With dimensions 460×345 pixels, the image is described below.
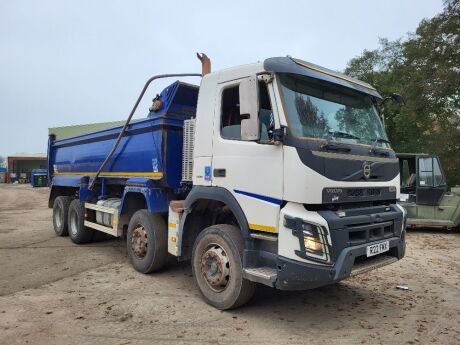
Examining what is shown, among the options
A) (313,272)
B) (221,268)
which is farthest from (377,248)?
(221,268)

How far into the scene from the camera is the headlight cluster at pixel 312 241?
4.11m

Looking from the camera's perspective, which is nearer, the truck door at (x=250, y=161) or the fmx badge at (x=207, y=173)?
the truck door at (x=250, y=161)

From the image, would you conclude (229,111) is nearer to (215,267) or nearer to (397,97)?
(215,267)

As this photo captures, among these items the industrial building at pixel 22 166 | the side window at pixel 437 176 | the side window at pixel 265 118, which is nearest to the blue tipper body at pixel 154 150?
the side window at pixel 265 118

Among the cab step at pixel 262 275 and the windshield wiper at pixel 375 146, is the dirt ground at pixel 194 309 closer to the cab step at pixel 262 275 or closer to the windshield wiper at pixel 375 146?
the cab step at pixel 262 275

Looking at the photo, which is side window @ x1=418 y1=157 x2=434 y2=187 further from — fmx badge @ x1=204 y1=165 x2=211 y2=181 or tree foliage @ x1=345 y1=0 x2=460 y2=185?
tree foliage @ x1=345 y1=0 x2=460 y2=185

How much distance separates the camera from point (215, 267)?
5.00m

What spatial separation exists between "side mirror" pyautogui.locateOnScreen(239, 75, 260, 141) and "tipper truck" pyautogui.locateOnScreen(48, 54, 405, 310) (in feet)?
0.04

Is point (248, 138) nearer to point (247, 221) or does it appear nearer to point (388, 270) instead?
point (247, 221)

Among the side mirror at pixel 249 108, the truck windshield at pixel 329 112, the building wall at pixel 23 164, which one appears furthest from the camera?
the building wall at pixel 23 164

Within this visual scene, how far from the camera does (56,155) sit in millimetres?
10672

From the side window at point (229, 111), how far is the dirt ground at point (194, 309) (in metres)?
2.16

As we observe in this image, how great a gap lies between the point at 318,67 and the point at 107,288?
13.5 feet

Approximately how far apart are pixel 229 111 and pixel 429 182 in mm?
8604
